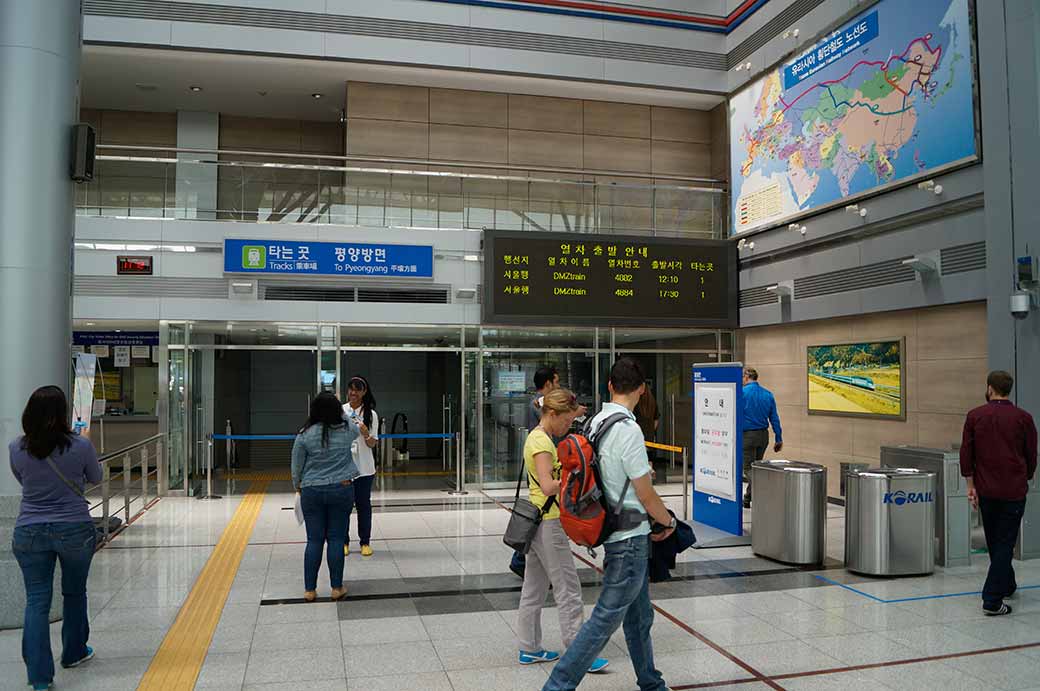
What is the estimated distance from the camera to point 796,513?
22.0 feet

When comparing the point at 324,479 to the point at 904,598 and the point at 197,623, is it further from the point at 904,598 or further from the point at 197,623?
the point at 904,598

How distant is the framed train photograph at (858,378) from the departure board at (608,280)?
203 cm

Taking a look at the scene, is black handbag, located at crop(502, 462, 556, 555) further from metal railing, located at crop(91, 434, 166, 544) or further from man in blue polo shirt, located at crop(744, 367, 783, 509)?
man in blue polo shirt, located at crop(744, 367, 783, 509)

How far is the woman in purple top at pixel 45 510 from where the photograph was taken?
3879 millimetres

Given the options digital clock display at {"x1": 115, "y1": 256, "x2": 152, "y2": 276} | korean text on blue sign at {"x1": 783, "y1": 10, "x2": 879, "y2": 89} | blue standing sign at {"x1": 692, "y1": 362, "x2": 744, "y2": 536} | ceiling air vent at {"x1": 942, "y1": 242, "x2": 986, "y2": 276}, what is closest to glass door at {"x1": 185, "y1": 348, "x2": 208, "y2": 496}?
digital clock display at {"x1": 115, "y1": 256, "x2": 152, "y2": 276}

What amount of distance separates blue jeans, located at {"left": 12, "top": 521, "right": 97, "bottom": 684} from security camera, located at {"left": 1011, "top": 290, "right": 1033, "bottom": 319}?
7390 mm

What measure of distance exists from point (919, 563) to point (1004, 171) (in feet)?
12.4

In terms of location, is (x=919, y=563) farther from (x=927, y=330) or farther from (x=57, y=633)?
(x=57, y=633)

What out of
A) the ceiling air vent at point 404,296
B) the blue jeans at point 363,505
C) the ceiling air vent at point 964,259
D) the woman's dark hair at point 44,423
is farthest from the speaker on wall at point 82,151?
the ceiling air vent at point 964,259

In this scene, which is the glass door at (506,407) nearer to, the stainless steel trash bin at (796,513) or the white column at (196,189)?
the white column at (196,189)

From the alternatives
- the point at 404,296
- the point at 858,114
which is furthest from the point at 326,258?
the point at 858,114

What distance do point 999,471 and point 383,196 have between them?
8789mm

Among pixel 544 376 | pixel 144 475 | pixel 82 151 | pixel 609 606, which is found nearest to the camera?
pixel 609 606

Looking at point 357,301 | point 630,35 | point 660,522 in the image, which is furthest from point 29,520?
point 630,35
